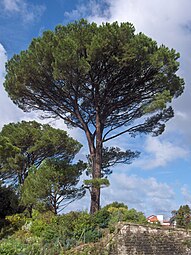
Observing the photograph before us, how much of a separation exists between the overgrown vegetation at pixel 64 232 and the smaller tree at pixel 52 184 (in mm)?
862

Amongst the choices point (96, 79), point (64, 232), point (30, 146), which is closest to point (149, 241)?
point (64, 232)

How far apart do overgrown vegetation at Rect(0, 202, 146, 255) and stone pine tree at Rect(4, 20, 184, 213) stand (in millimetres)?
1925

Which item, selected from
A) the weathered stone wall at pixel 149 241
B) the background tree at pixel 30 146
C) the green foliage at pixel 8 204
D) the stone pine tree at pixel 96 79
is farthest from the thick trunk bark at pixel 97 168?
the green foliage at pixel 8 204

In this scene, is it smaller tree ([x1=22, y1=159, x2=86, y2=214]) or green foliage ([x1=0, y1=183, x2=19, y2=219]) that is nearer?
smaller tree ([x1=22, y1=159, x2=86, y2=214])

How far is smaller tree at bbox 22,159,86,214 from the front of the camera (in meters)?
13.0

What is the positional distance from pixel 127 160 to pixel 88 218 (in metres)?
5.42

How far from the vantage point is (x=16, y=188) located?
18.2 metres

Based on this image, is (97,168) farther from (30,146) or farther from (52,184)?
(30,146)

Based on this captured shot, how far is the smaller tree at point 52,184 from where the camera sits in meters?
13.0

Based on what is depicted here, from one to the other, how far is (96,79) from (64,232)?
679 centimetres

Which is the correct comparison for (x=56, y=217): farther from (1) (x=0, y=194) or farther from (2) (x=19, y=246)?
(1) (x=0, y=194)

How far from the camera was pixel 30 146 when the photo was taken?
2016 centimetres

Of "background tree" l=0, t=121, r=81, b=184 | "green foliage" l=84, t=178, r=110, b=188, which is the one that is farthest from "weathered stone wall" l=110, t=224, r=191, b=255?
"background tree" l=0, t=121, r=81, b=184

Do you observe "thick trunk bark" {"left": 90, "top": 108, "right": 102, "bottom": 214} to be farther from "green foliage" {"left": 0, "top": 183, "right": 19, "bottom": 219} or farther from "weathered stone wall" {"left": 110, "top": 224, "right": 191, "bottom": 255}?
"green foliage" {"left": 0, "top": 183, "right": 19, "bottom": 219}
